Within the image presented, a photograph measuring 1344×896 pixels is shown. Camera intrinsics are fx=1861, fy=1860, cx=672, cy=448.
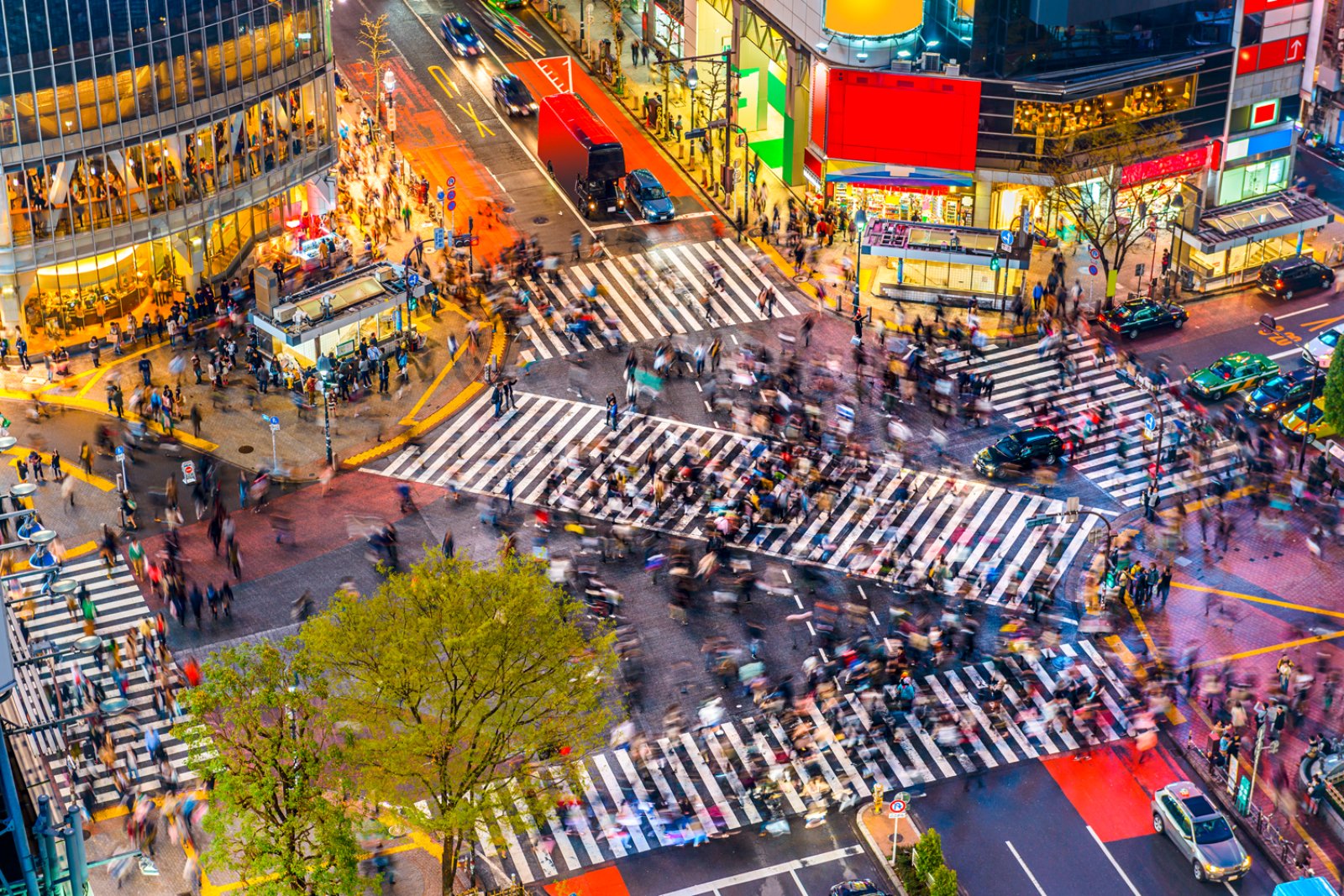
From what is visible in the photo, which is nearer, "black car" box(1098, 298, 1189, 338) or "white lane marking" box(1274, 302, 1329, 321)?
"black car" box(1098, 298, 1189, 338)

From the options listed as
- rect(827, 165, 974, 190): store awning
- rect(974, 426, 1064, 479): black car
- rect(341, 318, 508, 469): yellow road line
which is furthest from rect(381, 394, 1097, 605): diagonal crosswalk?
rect(827, 165, 974, 190): store awning

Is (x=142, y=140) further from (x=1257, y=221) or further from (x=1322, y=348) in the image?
(x=1322, y=348)

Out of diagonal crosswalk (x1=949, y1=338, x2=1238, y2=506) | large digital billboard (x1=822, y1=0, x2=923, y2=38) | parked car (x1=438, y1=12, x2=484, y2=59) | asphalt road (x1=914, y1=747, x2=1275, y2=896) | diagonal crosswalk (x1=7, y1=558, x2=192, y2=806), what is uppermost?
large digital billboard (x1=822, y1=0, x2=923, y2=38)

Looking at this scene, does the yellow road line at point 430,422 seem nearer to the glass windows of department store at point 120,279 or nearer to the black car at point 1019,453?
the glass windows of department store at point 120,279

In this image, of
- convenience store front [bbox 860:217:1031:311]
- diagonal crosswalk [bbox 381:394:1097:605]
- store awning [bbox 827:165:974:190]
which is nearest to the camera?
diagonal crosswalk [bbox 381:394:1097:605]

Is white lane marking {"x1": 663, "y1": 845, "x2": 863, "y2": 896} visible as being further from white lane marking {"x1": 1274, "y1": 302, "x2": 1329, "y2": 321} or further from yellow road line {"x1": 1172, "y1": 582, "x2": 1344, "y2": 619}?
white lane marking {"x1": 1274, "y1": 302, "x2": 1329, "y2": 321}

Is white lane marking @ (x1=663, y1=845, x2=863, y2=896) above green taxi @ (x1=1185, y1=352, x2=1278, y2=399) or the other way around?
the other way around

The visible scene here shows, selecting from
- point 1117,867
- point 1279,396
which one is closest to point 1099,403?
point 1279,396
